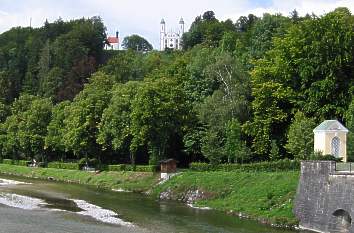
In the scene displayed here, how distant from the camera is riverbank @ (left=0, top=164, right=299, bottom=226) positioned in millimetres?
45438

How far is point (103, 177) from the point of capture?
256ft

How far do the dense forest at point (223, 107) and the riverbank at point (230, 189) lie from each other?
6.43 meters

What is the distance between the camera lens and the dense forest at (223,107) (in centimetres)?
6781

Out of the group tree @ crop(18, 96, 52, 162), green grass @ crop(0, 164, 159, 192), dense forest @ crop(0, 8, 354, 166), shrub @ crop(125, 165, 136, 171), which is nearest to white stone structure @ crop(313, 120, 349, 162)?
dense forest @ crop(0, 8, 354, 166)

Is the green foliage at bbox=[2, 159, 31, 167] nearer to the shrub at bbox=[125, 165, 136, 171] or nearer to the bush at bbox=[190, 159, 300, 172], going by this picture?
the shrub at bbox=[125, 165, 136, 171]

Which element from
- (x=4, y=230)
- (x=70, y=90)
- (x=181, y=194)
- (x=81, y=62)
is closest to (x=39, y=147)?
(x=70, y=90)

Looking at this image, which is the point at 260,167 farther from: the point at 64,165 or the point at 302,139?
the point at 64,165

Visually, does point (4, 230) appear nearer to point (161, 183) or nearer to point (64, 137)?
point (161, 183)

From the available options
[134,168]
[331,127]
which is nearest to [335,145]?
[331,127]

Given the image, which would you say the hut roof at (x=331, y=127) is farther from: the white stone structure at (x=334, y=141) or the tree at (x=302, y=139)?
the tree at (x=302, y=139)

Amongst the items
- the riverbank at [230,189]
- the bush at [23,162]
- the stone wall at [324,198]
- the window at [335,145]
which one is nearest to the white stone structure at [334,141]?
the window at [335,145]

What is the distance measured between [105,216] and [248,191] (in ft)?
42.1

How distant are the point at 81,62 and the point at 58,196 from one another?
85.4m

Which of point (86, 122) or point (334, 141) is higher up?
point (86, 122)
